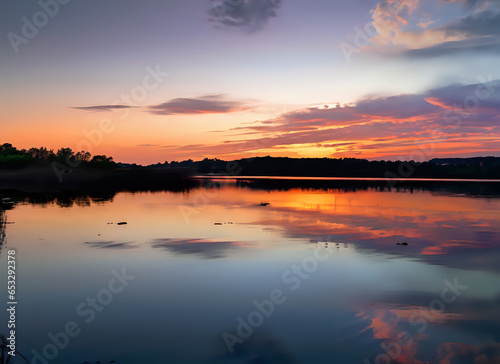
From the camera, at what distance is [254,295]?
15797mm

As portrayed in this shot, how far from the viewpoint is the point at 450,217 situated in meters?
41.4

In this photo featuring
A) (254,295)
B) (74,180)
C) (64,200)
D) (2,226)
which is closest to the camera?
(254,295)

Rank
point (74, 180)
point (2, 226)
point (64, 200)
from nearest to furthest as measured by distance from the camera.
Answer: point (2, 226) < point (64, 200) < point (74, 180)

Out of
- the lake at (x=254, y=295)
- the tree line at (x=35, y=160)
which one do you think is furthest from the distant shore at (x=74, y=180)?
the lake at (x=254, y=295)

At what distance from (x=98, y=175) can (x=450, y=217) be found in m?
89.6

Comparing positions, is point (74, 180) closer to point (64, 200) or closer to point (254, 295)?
point (64, 200)

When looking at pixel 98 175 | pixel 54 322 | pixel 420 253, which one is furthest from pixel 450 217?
pixel 98 175

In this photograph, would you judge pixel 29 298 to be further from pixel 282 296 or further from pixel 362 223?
pixel 362 223

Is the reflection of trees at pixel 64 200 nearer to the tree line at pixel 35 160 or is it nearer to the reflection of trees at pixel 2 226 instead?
the reflection of trees at pixel 2 226

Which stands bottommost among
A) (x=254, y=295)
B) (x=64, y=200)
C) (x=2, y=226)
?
(x=254, y=295)

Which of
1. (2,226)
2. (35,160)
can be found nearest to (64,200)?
(2,226)

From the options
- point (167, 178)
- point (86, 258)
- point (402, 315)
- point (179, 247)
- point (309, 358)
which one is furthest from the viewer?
point (167, 178)

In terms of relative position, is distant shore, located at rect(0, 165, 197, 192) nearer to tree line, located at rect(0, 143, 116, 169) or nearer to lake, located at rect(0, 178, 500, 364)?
tree line, located at rect(0, 143, 116, 169)

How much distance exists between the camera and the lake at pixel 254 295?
1104 centimetres
